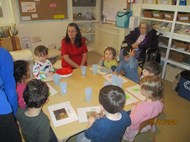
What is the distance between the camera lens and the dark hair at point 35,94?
118 cm

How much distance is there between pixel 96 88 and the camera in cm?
173

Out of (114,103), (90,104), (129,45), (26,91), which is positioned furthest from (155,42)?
(26,91)

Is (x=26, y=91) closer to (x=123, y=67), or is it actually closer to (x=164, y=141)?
(x=123, y=67)

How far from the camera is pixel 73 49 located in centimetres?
254

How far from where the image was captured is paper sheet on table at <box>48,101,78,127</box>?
1.25 meters

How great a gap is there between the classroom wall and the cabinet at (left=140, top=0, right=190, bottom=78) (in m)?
1.91

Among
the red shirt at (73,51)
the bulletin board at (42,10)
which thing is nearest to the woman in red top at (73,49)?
the red shirt at (73,51)

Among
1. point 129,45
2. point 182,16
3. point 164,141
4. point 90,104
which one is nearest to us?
point 90,104

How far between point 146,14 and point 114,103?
9.67ft

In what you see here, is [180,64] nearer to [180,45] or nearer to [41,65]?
[180,45]

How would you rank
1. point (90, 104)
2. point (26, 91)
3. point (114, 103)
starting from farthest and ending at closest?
1. point (90, 104)
2. point (26, 91)
3. point (114, 103)

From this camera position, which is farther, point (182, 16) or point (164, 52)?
point (164, 52)

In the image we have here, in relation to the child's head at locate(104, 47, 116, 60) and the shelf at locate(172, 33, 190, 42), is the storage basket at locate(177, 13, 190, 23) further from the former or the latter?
the child's head at locate(104, 47, 116, 60)

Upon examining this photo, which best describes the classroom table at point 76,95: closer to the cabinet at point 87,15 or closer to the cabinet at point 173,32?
the cabinet at point 173,32
